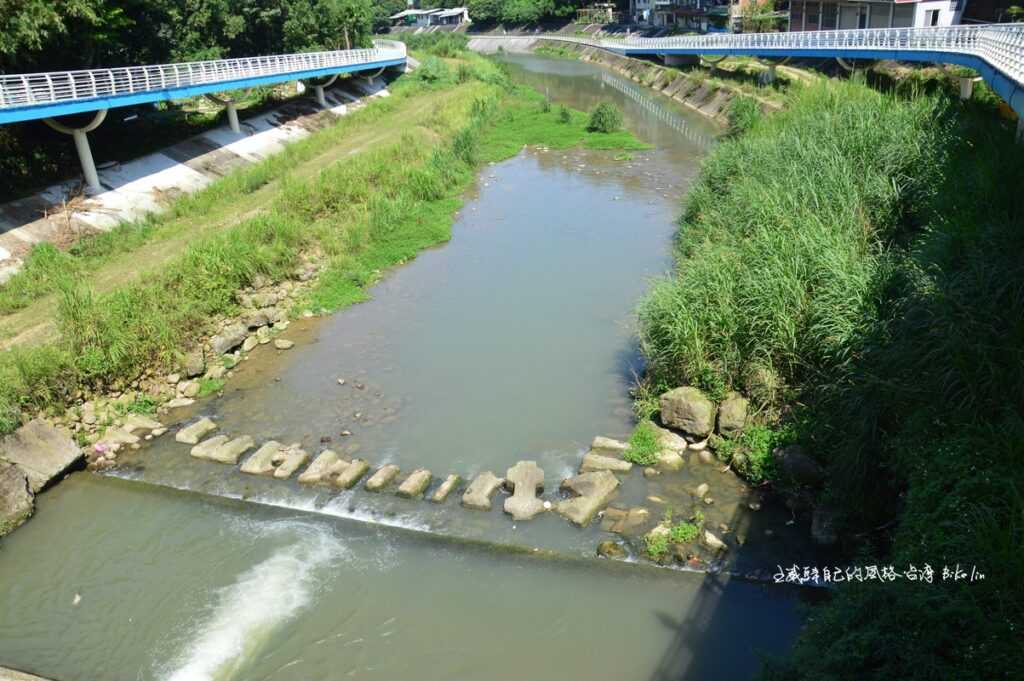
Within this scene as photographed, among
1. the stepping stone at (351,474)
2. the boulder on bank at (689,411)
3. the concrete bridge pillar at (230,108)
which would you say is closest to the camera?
the stepping stone at (351,474)

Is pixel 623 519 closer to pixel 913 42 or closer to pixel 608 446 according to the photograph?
pixel 608 446

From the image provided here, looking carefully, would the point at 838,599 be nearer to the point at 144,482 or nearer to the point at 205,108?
the point at 144,482

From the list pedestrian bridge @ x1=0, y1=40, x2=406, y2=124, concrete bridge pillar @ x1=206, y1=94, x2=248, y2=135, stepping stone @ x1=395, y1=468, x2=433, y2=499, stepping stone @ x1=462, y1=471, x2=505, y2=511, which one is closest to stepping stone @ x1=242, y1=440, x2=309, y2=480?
stepping stone @ x1=395, y1=468, x2=433, y2=499

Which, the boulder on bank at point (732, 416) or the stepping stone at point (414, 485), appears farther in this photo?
the boulder on bank at point (732, 416)

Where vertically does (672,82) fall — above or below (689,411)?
above

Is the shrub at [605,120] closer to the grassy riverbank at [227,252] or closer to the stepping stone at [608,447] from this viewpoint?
the grassy riverbank at [227,252]

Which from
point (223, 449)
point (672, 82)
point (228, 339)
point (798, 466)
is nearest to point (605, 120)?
→ point (672, 82)

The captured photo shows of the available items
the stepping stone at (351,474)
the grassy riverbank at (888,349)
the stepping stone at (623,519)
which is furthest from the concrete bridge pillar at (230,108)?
the stepping stone at (623,519)
